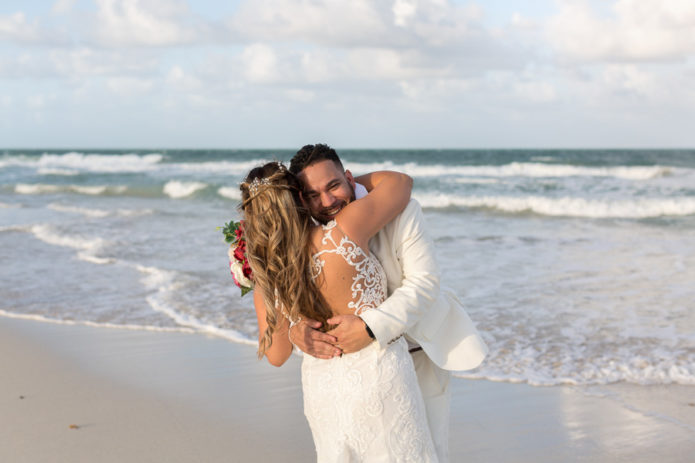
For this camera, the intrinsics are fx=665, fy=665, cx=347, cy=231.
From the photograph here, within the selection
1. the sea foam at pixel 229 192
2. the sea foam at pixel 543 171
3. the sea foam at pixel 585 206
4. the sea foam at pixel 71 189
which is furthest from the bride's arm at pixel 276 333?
the sea foam at pixel 543 171

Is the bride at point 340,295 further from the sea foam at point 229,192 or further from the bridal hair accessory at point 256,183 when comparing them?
the sea foam at point 229,192

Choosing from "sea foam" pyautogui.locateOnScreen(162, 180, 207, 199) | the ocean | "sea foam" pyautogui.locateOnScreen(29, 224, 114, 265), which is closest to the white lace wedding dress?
the ocean

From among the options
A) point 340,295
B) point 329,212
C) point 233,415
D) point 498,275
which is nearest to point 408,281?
point 340,295

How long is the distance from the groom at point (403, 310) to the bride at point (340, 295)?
0.21 ft

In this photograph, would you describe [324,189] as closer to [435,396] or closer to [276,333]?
[276,333]

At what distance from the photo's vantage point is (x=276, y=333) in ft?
7.91

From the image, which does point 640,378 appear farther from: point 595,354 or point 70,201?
point 70,201

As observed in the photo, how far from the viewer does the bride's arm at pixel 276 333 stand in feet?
7.68

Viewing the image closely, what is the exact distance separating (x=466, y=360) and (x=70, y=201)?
1993cm

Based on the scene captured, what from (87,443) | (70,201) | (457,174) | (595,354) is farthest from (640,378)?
(457,174)

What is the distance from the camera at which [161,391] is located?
4398 mm

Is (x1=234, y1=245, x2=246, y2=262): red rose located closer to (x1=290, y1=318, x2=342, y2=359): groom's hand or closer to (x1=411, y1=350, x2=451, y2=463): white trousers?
(x1=290, y1=318, x2=342, y2=359): groom's hand

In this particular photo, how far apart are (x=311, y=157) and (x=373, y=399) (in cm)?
83

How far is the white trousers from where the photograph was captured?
2412 millimetres
